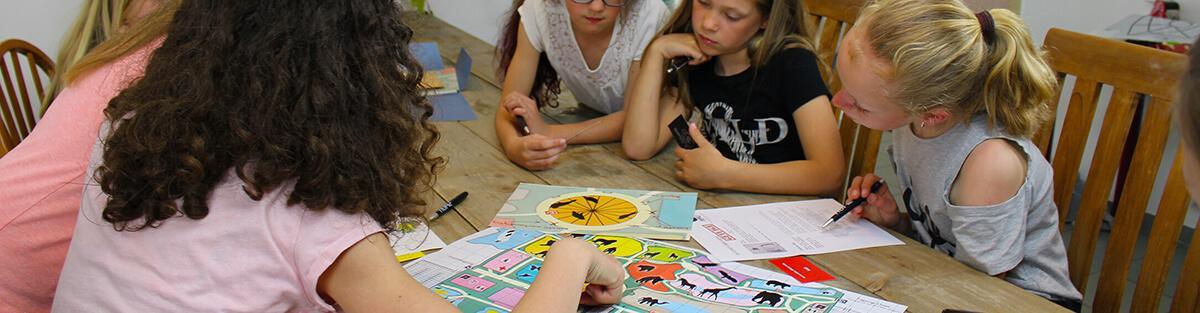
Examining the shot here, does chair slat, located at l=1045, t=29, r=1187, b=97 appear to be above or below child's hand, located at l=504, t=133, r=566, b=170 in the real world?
above

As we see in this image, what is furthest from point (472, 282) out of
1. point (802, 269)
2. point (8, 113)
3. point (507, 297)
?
point (8, 113)

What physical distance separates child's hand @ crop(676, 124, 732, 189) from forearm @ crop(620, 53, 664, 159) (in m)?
0.14

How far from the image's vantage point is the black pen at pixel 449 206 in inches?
58.2

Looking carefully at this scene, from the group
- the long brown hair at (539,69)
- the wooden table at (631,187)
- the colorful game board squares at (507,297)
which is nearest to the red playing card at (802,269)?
the wooden table at (631,187)

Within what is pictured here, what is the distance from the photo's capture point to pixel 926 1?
4.54 ft

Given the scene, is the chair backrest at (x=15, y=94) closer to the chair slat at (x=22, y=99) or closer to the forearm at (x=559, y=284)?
the chair slat at (x=22, y=99)

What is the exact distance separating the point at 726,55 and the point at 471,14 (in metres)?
2.81

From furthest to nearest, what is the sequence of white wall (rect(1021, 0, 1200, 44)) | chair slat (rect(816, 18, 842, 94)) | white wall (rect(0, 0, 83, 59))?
white wall (rect(1021, 0, 1200, 44)), white wall (rect(0, 0, 83, 59)), chair slat (rect(816, 18, 842, 94))

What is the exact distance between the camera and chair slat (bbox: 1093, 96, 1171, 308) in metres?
1.40

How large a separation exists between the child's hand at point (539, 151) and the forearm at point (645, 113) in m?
0.14

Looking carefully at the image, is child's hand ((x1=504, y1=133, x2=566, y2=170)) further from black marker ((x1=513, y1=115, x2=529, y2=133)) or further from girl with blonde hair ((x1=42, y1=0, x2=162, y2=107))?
girl with blonde hair ((x1=42, y1=0, x2=162, y2=107))

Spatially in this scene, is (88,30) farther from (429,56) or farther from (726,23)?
(726,23)


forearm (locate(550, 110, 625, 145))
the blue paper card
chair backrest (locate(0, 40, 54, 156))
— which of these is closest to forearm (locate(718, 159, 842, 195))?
forearm (locate(550, 110, 625, 145))

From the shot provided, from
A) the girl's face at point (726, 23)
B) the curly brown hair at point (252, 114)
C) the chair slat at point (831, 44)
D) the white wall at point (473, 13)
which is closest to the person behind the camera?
the curly brown hair at point (252, 114)
